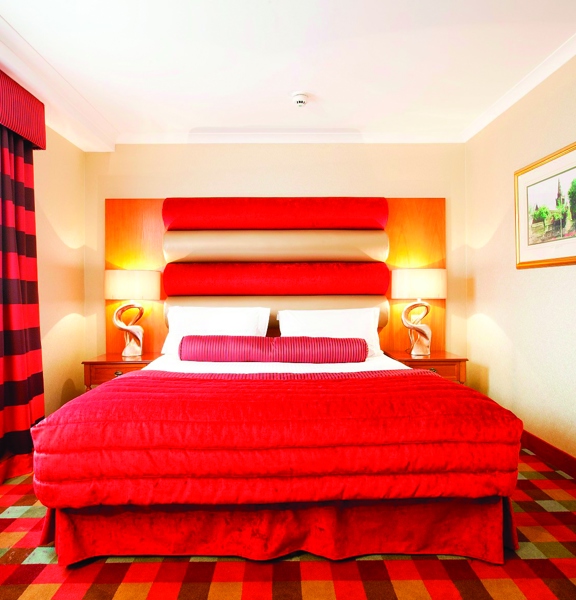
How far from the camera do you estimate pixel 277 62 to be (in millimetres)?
2951

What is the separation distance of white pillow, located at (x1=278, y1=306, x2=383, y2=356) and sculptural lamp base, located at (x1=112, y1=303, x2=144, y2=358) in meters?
1.25

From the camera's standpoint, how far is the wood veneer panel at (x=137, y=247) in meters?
4.22

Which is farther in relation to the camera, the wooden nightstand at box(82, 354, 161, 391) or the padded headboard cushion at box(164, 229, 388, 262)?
the padded headboard cushion at box(164, 229, 388, 262)

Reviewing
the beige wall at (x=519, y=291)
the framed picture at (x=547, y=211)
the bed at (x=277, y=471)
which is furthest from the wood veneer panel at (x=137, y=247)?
the framed picture at (x=547, y=211)

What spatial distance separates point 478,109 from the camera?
3.71 m

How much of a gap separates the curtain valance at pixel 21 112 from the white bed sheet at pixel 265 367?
1.80m

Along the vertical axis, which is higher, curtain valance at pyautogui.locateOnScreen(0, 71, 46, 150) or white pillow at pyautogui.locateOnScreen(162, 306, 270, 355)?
curtain valance at pyautogui.locateOnScreen(0, 71, 46, 150)

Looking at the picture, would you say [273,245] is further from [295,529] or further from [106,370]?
[295,529]

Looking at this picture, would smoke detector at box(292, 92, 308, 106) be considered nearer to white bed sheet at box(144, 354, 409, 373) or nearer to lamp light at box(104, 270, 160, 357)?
lamp light at box(104, 270, 160, 357)

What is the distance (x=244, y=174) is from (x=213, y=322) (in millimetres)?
1494

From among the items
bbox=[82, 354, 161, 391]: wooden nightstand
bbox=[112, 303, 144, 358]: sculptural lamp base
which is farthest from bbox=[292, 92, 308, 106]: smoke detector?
bbox=[82, 354, 161, 391]: wooden nightstand

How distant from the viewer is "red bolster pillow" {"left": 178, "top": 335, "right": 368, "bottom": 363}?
322 cm

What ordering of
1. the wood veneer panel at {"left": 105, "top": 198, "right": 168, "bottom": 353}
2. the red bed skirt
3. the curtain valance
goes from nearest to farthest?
the red bed skirt, the curtain valance, the wood veneer panel at {"left": 105, "top": 198, "right": 168, "bottom": 353}

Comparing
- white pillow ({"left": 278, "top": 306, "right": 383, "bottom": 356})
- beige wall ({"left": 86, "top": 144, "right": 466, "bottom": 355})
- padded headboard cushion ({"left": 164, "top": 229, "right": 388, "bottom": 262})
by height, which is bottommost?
white pillow ({"left": 278, "top": 306, "right": 383, "bottom": 356})
